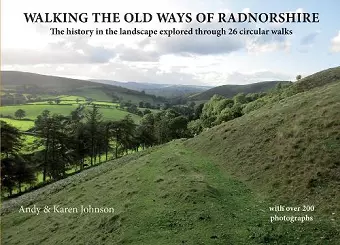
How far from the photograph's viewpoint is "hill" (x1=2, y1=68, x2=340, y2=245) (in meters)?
23.2

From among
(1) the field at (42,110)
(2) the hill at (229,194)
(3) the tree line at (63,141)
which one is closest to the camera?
(2) the hill at (229,194)

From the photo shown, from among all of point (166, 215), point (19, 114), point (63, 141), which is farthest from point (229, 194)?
point (19, 114)

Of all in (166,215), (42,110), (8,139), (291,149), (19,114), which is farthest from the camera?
(42,110)

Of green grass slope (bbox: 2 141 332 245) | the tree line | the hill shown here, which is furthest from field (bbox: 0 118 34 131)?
green grass slope (bbox: 2 141 332 245)

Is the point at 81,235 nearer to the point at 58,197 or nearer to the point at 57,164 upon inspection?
the point at 58,197

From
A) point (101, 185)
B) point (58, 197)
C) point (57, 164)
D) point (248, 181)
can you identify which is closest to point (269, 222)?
point (248, 181)

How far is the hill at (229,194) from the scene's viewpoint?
2319 centimetres

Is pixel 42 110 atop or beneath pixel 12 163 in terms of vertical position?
atop

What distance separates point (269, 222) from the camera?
78.4 feet

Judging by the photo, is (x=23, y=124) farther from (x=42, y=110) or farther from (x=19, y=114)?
(x=42, y=110)

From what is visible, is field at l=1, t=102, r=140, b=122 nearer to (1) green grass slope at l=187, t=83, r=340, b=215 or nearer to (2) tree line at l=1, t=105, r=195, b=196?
(2) tree line at l=1, t=105, r=195, b=196

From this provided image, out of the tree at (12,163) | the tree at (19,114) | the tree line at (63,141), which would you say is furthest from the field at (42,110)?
the tree at (12,163)

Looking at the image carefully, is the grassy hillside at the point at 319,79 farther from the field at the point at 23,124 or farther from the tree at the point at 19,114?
the tree at the point at 19,114

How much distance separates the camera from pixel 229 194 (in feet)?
95.8
